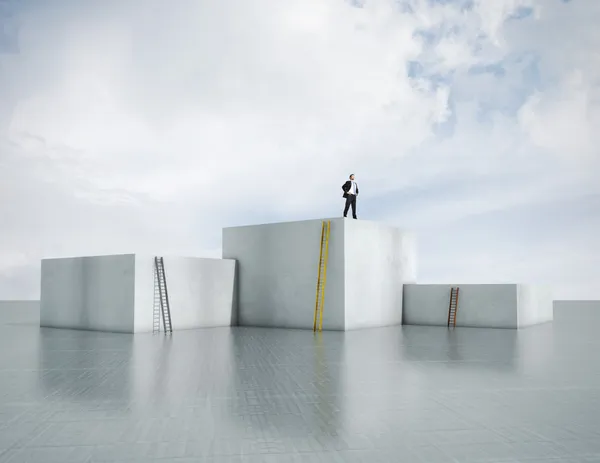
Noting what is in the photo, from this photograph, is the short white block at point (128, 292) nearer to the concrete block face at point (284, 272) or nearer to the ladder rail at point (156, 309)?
the ladder rail at point (156, 309)

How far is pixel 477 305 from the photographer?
17.9 m

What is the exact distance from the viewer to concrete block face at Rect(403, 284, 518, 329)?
57.1ft

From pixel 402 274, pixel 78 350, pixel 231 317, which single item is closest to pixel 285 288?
pixel 231 317

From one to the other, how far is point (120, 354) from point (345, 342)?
4603 millimetres

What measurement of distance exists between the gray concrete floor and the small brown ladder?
6.47m

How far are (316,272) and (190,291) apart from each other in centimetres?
345

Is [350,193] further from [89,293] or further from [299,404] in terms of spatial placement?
[299,404]

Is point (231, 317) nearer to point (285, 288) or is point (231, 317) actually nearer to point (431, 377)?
point (285, 288)

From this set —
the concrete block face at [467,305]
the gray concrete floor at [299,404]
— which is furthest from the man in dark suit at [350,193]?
the gray concrete floor at [299,404]

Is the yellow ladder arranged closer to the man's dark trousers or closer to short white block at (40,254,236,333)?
the man's dark trousers

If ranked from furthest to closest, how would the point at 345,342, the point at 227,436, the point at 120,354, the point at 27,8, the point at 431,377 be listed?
the point at 27,8 → the point at 345,342 → the point at 120,354 → the point at 431,377 → the point at 227,436

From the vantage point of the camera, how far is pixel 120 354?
10.6 metres

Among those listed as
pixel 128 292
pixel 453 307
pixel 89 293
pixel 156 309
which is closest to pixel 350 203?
pixel 453 307

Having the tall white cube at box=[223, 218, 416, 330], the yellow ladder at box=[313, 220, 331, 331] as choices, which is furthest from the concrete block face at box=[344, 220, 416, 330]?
the yellow ladder at box=[313, 220, 331, 331]
